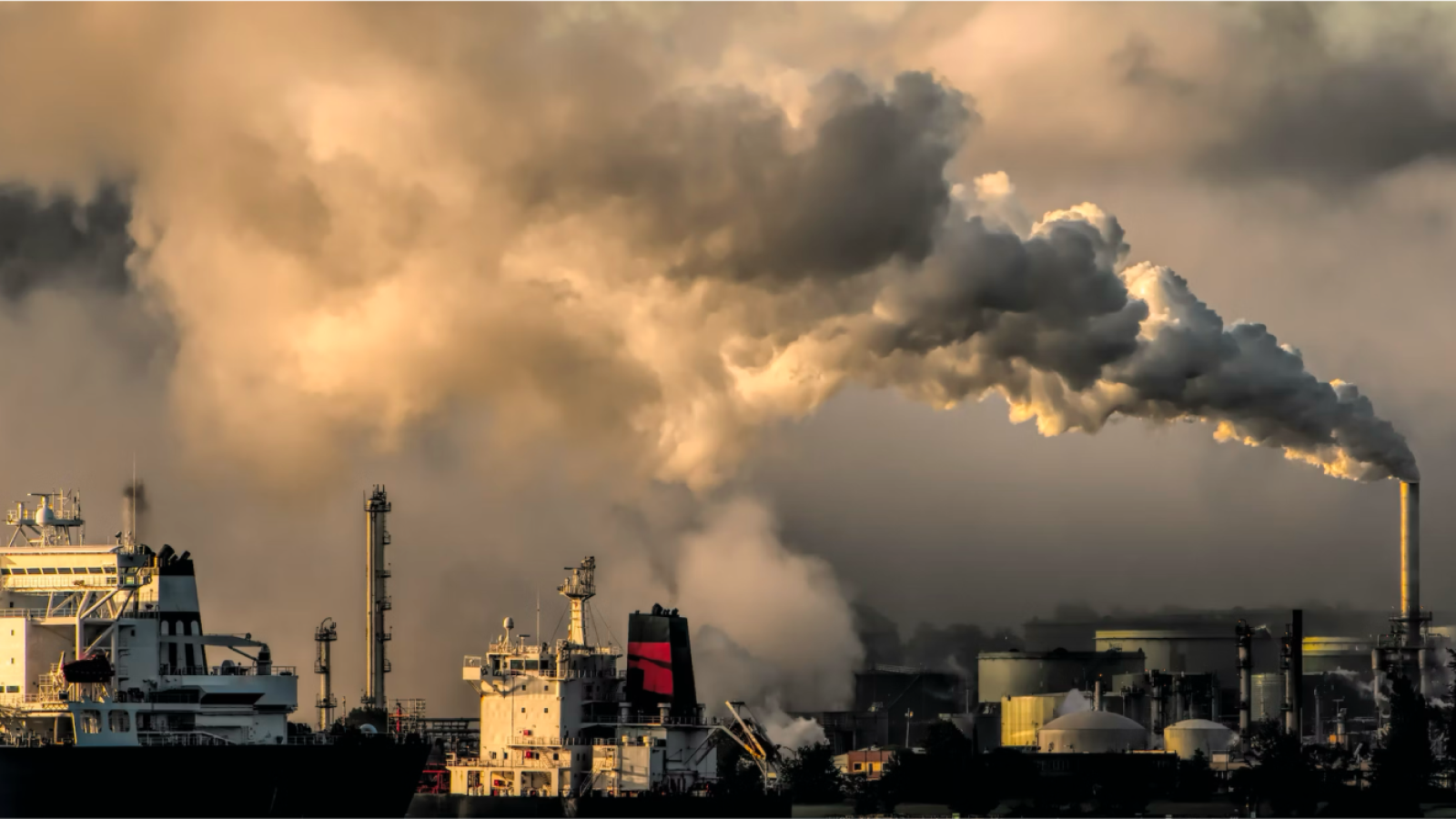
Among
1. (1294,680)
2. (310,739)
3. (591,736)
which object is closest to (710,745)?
(591,736)

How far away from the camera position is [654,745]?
120062mm

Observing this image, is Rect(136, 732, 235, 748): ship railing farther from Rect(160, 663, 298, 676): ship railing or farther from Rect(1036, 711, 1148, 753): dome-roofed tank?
Rect(1036, 711, 1148, 753): dome-roofed tank

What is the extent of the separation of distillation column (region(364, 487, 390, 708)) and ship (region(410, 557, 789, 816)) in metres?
26.4

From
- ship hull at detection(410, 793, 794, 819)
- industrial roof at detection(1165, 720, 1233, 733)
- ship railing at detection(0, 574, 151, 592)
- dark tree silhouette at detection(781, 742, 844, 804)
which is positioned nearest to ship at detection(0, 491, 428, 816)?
ship railing at detection(0, 574, 151, 592)

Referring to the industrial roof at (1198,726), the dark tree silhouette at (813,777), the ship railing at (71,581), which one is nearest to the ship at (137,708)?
the ship railing at (71,581)

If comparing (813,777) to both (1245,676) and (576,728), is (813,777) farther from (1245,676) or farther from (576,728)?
(1245,676)

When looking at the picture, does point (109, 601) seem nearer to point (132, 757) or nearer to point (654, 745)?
point (132, 757)

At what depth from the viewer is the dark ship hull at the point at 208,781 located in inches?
3612

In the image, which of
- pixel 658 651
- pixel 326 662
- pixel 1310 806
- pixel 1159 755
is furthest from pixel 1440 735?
pixel 326 662

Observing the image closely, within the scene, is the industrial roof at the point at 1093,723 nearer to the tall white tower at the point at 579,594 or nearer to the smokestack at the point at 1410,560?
the smokestack at the point at 1410,560

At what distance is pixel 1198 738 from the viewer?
19400cm

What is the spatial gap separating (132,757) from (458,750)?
143 ft

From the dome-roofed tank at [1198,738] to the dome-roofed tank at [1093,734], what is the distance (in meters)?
2.58

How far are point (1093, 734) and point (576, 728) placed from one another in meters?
84.6
